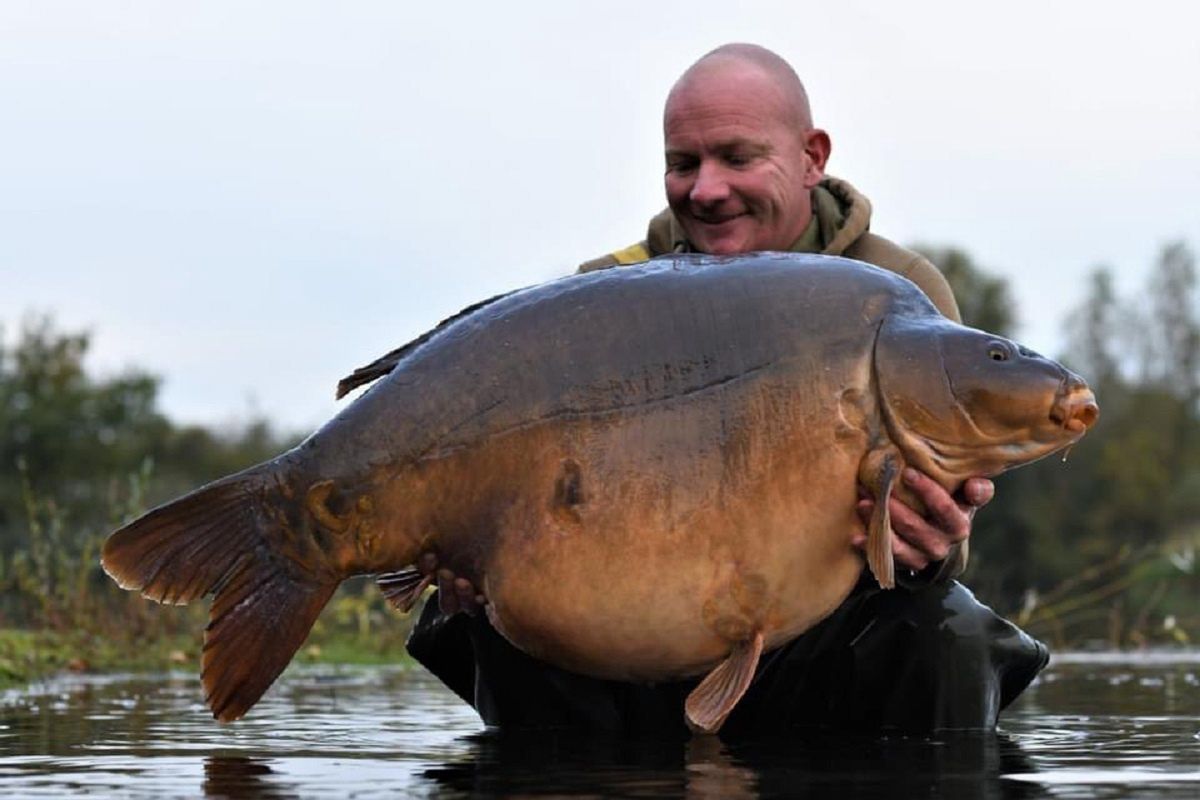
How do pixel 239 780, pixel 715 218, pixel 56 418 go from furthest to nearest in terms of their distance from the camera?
1. pixel 56 418
2. pixel 715 218
3. pixel 239 780

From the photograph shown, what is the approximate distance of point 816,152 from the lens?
6492 mm

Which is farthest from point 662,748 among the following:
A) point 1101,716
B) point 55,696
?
point 55,696

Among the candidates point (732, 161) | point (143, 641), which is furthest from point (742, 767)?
point (143, 641)

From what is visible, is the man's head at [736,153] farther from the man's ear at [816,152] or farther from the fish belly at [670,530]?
the fish belly at [670,530]

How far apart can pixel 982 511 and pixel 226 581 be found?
114ft

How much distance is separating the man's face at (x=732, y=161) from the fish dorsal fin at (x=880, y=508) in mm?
1707

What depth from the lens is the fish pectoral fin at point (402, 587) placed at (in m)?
5.04

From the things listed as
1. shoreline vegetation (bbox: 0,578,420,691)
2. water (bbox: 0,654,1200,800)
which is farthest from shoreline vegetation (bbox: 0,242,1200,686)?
water (bbox: 0,654,1200,800)

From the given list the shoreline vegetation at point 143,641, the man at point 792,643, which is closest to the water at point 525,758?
the man at point 792,643

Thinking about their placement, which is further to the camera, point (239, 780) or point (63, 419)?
point (63, 419)

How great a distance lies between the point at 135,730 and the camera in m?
5.70

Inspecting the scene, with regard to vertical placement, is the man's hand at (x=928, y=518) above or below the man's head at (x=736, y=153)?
below

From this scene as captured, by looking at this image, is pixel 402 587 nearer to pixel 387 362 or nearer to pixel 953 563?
pixel 387 362

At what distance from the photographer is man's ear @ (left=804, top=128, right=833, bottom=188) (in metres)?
6.44
